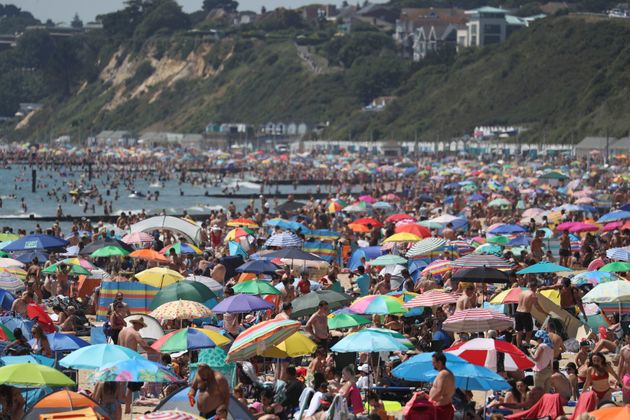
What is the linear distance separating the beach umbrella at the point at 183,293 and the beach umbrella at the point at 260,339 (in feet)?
10.5

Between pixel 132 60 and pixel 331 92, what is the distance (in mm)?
50665

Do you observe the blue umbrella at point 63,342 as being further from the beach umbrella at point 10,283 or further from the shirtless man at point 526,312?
the shirtless man at point 526,312

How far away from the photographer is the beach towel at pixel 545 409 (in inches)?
414

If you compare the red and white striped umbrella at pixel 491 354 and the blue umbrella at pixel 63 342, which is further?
the blue umbrella at pixel 63 342

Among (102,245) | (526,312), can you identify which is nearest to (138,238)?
(102,245)

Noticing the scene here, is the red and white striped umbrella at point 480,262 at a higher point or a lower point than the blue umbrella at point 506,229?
higher

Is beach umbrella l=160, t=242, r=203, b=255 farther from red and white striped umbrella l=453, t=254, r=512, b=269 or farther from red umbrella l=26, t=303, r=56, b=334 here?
red umbrella l=26, t=303, r=56, b=334

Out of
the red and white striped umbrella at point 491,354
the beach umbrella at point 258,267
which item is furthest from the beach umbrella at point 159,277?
the red and white striped umbrella at point 491,354

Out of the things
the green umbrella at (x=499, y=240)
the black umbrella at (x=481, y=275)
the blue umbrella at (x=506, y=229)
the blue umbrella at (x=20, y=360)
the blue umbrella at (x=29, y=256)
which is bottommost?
the green umbrella at (x=499, y=240)

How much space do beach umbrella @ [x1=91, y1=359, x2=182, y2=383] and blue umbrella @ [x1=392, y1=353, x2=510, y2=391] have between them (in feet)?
6.82

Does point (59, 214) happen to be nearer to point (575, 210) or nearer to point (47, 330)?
point (575, 210)

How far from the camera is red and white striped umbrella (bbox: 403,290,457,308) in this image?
48.2ft

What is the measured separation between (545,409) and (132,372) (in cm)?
354

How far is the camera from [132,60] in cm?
16850
